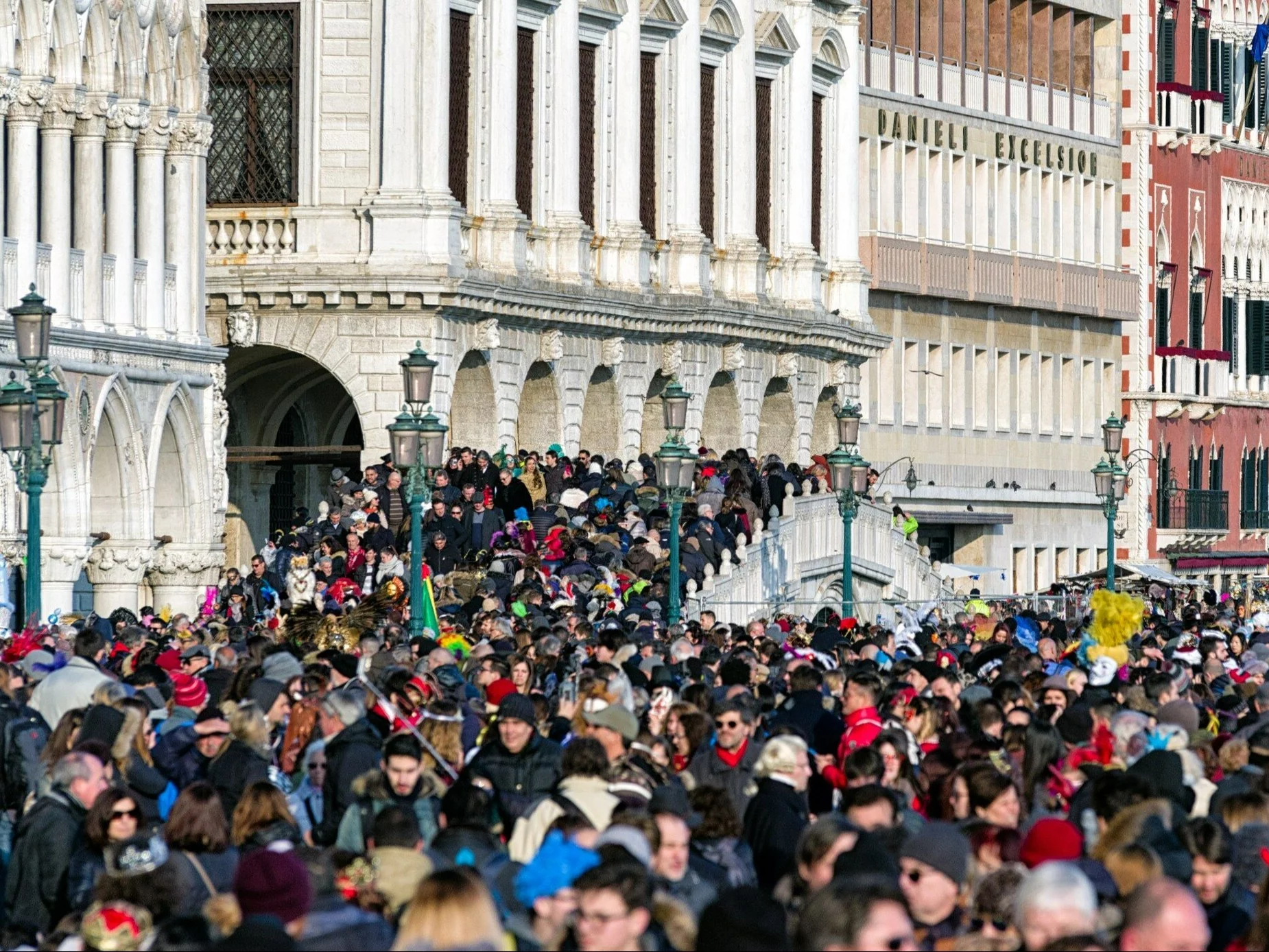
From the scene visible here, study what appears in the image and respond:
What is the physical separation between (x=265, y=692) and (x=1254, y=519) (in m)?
65.9

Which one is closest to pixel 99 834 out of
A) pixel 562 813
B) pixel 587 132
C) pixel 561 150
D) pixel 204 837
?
pixel 204 837

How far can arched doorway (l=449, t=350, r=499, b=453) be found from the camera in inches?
1940

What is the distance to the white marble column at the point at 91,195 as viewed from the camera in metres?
39.1

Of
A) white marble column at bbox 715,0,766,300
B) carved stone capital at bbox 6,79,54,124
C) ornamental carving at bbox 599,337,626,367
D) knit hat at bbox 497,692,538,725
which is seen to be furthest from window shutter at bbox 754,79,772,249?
knit hat at bbox 497,692,538,725

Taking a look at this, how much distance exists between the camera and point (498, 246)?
49.8 m

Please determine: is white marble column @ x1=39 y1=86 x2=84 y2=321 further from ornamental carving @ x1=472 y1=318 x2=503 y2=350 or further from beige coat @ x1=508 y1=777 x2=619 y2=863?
beige coat @ x1=508 y1=777 x2=619 y2=863

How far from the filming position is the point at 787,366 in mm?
59469

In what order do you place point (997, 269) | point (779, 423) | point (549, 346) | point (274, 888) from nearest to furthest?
1. point (274, 888)
2. point (549, 346)
3. point (779, 423)
4. point (997, 269)

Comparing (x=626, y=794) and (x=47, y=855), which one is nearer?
(x=47, y=855)

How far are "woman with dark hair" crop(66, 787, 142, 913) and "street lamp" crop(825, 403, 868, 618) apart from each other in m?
28.2

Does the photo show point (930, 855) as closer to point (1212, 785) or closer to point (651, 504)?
point (1212, 785)

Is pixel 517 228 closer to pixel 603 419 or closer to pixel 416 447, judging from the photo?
pixel 603 419

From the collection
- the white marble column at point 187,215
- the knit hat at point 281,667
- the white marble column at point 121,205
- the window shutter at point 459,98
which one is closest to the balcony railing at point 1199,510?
the window shutter at point 459,98

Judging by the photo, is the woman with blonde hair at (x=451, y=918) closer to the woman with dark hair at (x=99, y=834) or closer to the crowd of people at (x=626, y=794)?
the crowd of people at (x=626, y=794)
